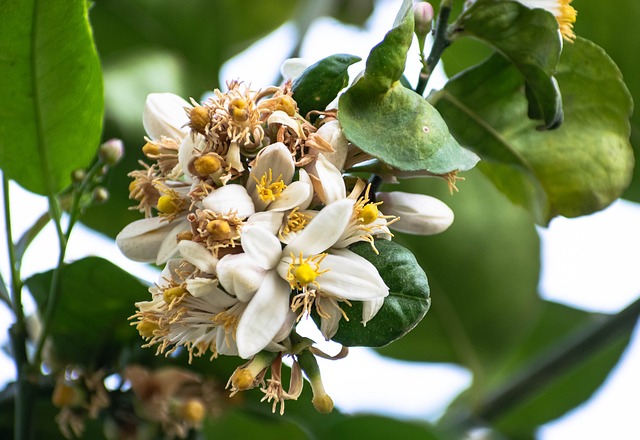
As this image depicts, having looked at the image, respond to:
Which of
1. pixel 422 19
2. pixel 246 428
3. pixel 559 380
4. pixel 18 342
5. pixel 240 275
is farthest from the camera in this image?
pixel 559 380

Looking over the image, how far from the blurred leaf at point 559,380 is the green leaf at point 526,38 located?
47 cm

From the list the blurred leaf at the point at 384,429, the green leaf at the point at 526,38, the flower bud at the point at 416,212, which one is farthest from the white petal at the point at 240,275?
the blurred leaf at the point at 384,429

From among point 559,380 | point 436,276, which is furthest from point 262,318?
point 559,380

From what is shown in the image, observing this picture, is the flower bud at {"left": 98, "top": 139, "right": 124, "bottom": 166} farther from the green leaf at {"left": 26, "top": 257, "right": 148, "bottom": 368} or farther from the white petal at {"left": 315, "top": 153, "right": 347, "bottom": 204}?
the white petal at {"left": 315, "top": 153, "right": 347, "bottom": 204}

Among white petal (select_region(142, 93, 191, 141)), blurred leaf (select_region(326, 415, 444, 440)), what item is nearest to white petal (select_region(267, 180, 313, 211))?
white petal (select_region(142, 93, 191, 141))

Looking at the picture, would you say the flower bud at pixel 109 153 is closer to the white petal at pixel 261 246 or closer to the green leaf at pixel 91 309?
the green leaf at pixel 91 309

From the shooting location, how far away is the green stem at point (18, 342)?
26.4 inches

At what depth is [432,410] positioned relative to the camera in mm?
1151

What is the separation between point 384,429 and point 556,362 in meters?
0.21

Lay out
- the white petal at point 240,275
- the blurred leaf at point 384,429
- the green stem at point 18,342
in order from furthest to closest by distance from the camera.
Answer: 1. the blurred leaf at point 384,429
2. the green stem at point 18,342
3. the white petal at point 240,275

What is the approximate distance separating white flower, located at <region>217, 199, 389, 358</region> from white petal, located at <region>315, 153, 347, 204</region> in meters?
0.02

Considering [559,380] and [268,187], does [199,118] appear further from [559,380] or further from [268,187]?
[559,380]

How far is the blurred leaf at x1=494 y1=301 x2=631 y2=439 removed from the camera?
997 millimetres

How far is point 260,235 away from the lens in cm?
47
